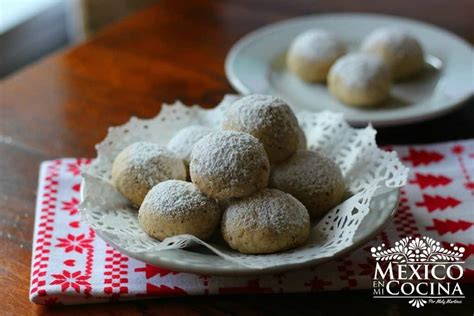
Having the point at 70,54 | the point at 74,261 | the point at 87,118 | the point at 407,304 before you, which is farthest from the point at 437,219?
the point at 70,54

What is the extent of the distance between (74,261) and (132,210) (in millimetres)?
93

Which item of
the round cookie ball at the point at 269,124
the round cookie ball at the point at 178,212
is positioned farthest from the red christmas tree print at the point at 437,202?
the round cookie ball at the point at 178,212

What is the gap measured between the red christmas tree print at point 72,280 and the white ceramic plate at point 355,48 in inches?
18.9

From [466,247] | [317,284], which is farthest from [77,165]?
[466,247]

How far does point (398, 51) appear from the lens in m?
1.28

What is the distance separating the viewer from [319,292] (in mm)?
791

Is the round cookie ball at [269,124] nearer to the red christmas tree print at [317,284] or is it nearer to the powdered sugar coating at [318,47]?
the red christmas tree print at [317,284]

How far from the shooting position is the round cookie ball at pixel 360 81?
46.4 inches

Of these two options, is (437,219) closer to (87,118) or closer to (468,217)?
(468,217)

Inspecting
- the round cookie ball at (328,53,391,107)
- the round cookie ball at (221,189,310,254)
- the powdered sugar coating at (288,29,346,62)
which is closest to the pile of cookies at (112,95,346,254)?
the round cookie ball at (221,189,310,254)

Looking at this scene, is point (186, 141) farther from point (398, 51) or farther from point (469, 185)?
point (398, 51)

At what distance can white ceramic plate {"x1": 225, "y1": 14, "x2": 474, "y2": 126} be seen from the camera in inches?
46.0

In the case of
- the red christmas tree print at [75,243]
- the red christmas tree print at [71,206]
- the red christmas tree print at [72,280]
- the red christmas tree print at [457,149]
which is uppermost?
the red christmas tree print at [457,149]

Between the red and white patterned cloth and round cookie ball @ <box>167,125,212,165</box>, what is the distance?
0.15m
